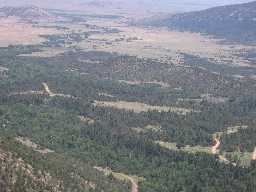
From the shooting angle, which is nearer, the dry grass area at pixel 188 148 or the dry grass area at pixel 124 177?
the dry grass area at pixel 124 177

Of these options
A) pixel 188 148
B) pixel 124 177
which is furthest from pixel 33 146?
pixel 188 148

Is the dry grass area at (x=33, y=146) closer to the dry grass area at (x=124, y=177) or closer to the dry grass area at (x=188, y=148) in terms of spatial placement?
the dry grass area at (x=124, y=177)

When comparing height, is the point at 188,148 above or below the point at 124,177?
below

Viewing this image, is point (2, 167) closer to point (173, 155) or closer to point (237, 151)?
point (173, 155)

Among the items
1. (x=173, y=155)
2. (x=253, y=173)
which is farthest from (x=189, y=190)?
(x=173, y=155)

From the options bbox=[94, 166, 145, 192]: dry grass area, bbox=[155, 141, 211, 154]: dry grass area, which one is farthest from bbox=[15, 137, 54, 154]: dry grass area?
bbox=[155, 141, 211, 154]: dry grass area

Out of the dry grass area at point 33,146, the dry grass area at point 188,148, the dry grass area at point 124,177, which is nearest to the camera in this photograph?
the dry grass area at point 124,177

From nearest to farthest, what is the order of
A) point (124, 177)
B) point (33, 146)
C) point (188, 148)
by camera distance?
1. point (124, 177)
2. point (33, 146)
3. point (188, 148)

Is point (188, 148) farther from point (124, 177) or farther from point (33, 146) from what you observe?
point (33, 146)

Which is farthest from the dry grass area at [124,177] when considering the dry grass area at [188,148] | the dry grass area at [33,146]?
the dry grass area at [188,148]

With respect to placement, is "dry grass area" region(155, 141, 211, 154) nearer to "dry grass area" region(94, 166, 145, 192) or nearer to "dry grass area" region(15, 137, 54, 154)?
"dry grass area" region(94, 166, 145, 192)

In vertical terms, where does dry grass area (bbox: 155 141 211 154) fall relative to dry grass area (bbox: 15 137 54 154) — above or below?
below
